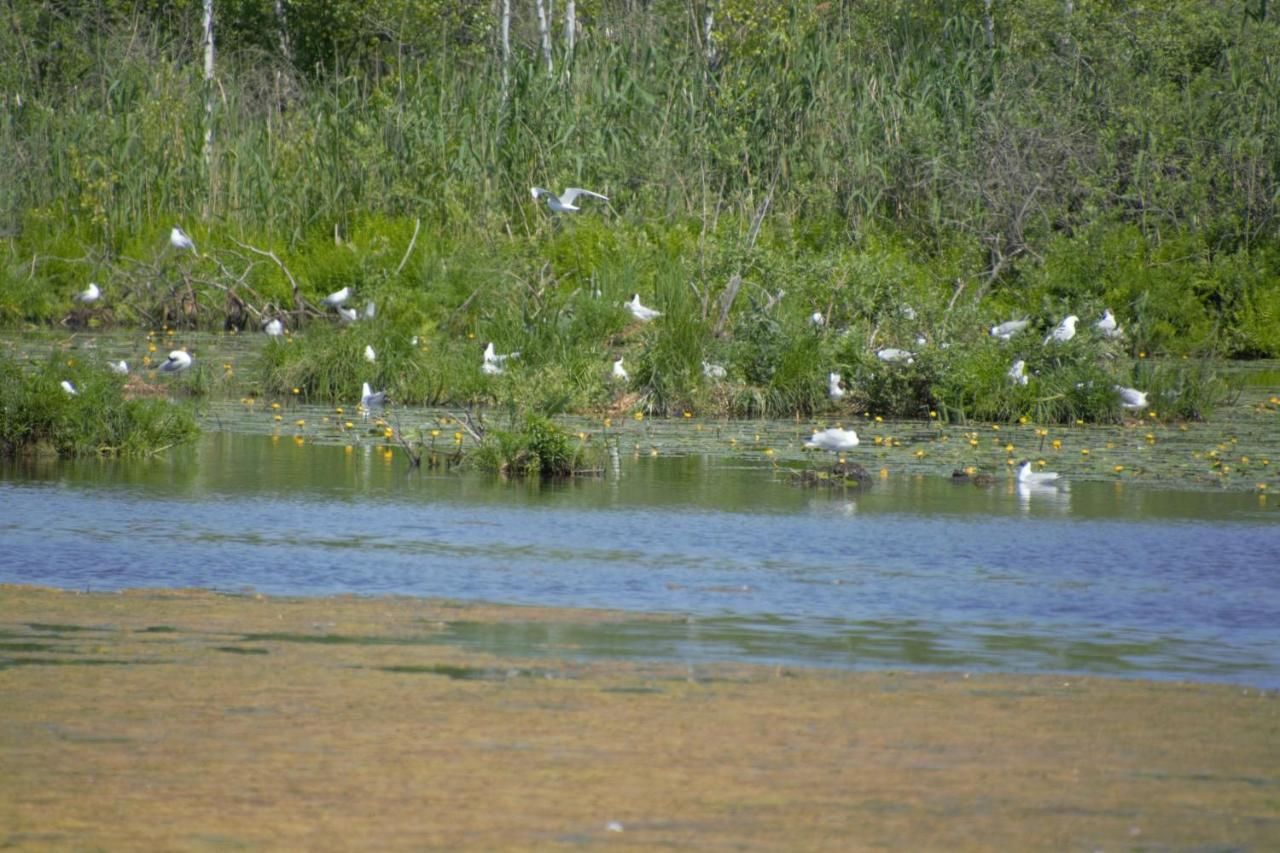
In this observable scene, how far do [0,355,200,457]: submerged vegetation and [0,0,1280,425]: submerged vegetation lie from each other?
3.36m

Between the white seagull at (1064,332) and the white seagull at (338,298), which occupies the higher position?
the white seagull at (338,298)

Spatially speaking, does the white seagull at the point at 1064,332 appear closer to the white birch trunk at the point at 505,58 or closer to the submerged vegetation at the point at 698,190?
the submerged vegetation at the point at 698,190

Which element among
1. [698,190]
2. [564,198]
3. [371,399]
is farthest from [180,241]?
[371,399]

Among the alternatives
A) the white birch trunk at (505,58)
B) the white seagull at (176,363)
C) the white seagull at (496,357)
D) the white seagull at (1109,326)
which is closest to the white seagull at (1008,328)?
the white seagull at (1109,326)

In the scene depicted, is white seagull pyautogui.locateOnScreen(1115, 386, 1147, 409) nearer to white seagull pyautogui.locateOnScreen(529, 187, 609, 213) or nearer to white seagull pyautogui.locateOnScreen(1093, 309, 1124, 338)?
white seagull pyautogui.locateOnScreen(1093, 309, 1124, 338)

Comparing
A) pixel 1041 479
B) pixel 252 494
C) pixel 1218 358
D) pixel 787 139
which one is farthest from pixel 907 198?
pixel 252 494

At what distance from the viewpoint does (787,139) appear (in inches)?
892

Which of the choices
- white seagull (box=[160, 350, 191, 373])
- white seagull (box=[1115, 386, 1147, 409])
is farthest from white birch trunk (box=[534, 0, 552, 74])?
white seagull (box=[1115, 386, 1147, 409])

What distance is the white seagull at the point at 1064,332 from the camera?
1576 centimetres

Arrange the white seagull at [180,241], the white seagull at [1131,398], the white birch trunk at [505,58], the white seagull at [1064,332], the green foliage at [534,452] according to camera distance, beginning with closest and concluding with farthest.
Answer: the green foliage at [534,452] → the white seagull at [1131,398] → the white seagull at [1064,332] → the white seagull at [180,241] → the white birch trunk at [505,58]

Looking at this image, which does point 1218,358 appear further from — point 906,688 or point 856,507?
point 906,688

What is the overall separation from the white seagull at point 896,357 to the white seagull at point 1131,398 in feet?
5.15

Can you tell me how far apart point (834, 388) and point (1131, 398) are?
2226 mm

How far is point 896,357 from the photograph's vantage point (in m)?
15.5
